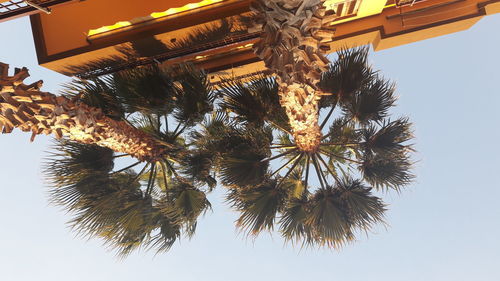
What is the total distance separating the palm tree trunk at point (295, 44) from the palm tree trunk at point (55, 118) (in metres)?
2.35

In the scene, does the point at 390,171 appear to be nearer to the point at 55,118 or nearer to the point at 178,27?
the point at 178,27

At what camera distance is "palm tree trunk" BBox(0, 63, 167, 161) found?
4.18m

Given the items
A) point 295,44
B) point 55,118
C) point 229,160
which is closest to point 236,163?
point 229,160

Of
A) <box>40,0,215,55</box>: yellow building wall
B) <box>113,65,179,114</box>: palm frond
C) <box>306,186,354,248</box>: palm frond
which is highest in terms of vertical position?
<box>40,0,215,55</box>: yellow building wall

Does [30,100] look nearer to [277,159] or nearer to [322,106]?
[277,159]

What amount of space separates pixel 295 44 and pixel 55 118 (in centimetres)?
294

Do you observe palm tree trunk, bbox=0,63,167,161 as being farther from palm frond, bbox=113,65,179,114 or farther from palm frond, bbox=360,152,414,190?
palm frond, bbox=360,152,414,190

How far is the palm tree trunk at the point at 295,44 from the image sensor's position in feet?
13.4

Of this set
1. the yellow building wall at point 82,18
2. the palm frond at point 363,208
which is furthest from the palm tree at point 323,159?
the yellow building wall at point 82,18

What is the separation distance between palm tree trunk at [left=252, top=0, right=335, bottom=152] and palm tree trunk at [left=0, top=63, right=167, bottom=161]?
7.72 feet

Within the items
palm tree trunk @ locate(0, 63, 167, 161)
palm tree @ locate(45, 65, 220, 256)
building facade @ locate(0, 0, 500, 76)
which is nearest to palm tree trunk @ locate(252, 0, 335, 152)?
palm tree @ locate(45, 65, 220, 256)

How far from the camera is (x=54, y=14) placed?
795cm

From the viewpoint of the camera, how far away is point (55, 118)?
4.66m

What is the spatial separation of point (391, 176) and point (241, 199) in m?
2.29
